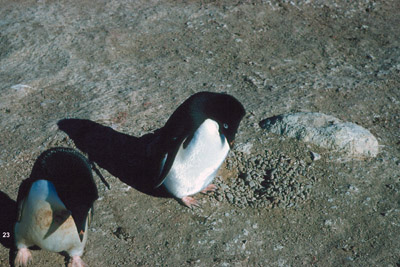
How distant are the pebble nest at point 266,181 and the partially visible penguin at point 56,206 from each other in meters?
0.99

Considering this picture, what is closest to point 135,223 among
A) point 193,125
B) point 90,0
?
point 193,125

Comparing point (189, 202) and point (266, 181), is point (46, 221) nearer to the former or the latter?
point (189, 202)

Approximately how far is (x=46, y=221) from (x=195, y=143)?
95 cm

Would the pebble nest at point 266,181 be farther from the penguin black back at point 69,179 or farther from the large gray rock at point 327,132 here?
the penguin black back at point 69,179

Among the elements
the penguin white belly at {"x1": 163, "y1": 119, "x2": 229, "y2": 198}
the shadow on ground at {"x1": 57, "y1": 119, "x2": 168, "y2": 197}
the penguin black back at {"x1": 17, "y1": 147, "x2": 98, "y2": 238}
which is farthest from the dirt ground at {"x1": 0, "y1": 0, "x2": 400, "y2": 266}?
the penguin black back at {"x1": 17, "y1": 147, "x2": 98, "y2": 238}

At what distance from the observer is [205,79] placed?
4289mm

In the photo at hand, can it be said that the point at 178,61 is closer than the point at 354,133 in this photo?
No

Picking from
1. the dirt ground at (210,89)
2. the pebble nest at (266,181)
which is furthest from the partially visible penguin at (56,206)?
the pebble nest at (266,181)

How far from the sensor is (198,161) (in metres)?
2.85

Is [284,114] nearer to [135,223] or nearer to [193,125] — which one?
[193,125]

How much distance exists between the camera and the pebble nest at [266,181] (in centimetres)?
306

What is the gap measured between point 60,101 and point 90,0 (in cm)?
204

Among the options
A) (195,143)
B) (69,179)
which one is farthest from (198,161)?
(69,179)

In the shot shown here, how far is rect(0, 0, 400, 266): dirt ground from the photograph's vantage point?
2.79 metres
